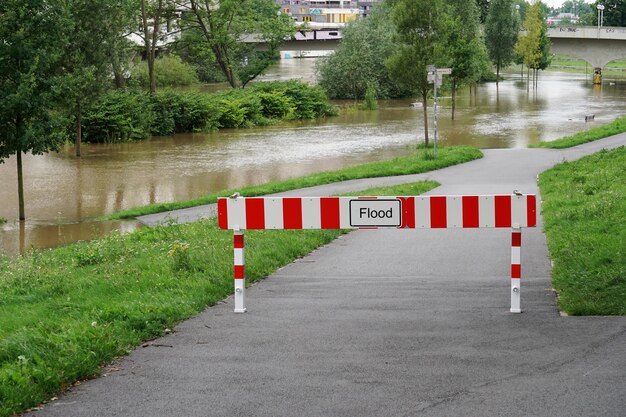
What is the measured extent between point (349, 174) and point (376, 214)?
1911cm

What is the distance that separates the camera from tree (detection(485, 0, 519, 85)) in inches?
3777

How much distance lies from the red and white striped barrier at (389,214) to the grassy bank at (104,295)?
3.14ft

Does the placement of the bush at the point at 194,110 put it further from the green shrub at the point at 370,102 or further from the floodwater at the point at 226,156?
the green shrub at the point at 370,102

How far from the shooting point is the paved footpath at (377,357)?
6.14 m

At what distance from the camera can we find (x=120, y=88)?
51.7 metres

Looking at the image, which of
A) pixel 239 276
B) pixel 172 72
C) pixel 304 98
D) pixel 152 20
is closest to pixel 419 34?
pixel 304 98

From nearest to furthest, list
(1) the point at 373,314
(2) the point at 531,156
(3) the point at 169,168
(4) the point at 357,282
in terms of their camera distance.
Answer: (1) the point at 373,314 < (4) the point at 357,282 < (2) the point at 531,156 < (3) the point at 169,168

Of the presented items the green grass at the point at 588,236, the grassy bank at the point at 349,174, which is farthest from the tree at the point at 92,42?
the green grass at the point at 588,236

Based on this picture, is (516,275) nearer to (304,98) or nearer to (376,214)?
(376,214)

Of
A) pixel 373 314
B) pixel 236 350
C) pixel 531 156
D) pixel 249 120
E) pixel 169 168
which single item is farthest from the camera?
pixel 249 120

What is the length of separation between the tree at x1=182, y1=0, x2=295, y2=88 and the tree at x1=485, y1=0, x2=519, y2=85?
2929cm

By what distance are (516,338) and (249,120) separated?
5015cm

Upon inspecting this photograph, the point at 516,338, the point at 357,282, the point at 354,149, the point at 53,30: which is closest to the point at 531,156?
the point at 354,149

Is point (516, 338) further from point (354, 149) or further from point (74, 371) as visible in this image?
point (354, 149)
